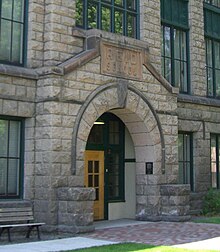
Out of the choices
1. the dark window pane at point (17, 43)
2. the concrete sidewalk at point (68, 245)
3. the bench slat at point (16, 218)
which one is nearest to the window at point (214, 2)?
the dark window pane at point (17, 43)

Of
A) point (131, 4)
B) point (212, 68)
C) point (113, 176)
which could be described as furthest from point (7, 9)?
point (212, 68)

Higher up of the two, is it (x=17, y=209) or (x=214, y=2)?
(x=214, y=2)

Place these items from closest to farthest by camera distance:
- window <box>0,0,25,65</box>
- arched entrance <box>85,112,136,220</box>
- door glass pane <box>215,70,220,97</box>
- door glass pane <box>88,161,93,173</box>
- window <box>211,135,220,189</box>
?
window <box>0,0,25,65</box> → door glass pane <box>88,161,93,173</box> → arched entrance <box>85,112,136,220</box> → window <box>211,135,220,189</box> → door glass pane <box>215,70,220,97</box>

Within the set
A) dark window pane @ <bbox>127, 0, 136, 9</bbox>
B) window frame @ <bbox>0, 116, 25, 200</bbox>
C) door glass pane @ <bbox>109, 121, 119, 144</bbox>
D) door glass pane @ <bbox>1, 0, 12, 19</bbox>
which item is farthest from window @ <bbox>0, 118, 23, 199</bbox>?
dark window pane @ <bbox>127, 0, 136, 9</bbox>

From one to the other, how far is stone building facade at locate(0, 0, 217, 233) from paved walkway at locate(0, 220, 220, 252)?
69cm

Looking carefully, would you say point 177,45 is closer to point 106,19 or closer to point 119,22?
point 119,22

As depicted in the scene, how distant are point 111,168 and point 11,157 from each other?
4394 millimetres

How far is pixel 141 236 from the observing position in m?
12.1

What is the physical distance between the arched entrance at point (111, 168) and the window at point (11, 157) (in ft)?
9.51

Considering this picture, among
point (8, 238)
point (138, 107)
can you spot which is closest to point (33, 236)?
point (8, 238)

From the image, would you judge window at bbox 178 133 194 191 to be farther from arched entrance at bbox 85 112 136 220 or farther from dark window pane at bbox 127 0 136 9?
dark window pane at bbox 127 0 136 9

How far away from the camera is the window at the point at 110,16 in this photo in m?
14.4

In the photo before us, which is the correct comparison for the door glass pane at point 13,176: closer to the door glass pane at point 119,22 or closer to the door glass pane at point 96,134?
the door glass pane at point 96,134

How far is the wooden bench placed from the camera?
11523mm
